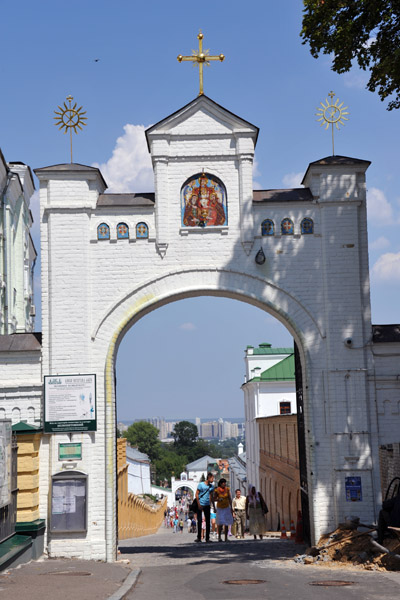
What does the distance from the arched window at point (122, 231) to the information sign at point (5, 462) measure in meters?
4.71

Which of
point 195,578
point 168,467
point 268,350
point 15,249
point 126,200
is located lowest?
point 168,467

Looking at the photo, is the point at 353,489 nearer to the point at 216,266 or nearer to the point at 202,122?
the point at 216,266

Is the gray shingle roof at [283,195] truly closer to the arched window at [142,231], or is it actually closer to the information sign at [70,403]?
the arched window at [142,231]

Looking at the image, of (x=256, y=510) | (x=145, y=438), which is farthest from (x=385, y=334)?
(x=145, y=438)

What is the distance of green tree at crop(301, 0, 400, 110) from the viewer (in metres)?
13.8

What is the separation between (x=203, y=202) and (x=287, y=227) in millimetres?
1882

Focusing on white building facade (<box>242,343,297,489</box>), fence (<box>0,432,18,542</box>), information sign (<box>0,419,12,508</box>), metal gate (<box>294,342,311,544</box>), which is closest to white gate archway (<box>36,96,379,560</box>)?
metal gate (<box>294,342,311,544</box>)

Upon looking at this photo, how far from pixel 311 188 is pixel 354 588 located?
8655mm

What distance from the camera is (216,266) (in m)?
16.5

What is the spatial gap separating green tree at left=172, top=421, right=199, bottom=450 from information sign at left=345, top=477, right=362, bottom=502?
133 m

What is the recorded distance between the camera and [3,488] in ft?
43.4

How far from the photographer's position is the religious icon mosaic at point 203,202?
1661 centimetres

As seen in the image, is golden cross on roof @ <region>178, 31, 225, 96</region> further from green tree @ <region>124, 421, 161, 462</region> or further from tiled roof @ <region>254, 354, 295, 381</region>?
green tree @ <region>124, 421, 161, 462</region>

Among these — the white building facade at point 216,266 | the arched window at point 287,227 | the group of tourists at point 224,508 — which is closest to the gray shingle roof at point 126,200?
the white building facade at point 216,266
